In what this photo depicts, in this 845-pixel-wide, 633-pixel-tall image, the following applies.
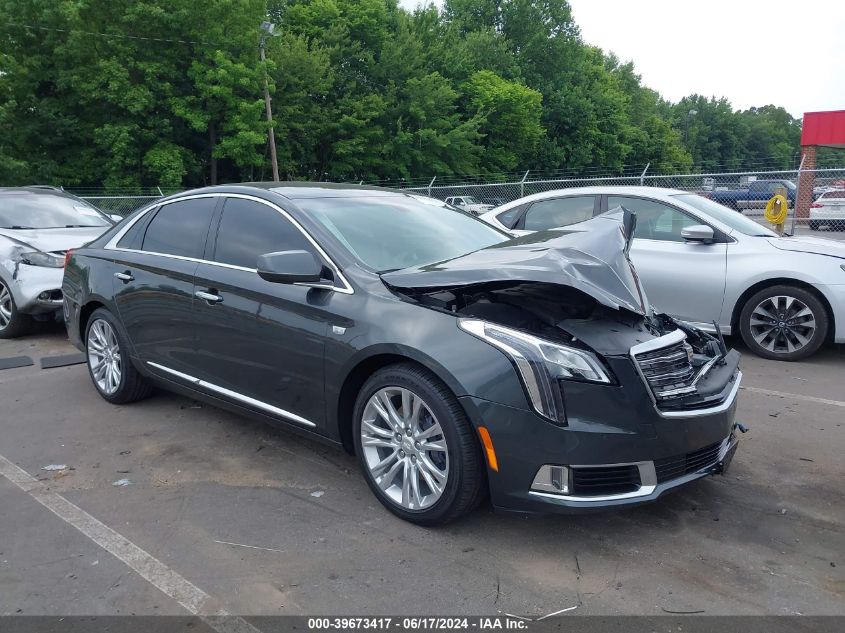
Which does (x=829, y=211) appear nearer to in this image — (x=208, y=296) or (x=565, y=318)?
(x=565, y=318)

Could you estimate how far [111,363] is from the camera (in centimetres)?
505

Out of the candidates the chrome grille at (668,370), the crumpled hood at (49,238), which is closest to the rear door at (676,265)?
the chrome grille at (668,370)

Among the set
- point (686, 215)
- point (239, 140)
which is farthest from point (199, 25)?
point (686, 215)

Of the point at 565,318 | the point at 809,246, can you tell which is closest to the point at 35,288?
the point at 565,318

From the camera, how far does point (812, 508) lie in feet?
11.1

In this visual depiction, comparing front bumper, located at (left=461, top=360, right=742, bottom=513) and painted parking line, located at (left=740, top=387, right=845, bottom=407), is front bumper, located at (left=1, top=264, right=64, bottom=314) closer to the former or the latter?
front bumper, located at (left=461, top=360, right=742, bottom=513)

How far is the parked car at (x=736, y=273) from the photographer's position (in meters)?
6.05

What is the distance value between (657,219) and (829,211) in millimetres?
12268

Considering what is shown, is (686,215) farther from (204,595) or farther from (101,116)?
(101,116)

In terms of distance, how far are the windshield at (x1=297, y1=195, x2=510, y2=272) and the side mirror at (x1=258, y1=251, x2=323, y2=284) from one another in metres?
0.27

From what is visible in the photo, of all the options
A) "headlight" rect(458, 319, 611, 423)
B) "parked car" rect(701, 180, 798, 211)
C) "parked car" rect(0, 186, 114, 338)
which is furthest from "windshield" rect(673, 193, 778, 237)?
"parked car" rect(0, 186, 114, 338)

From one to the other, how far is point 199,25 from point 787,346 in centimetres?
3095

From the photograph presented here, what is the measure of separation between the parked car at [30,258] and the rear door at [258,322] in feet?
13.1

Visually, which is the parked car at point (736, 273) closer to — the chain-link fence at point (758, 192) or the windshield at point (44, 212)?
the chain-link fence at point (758, 192)
